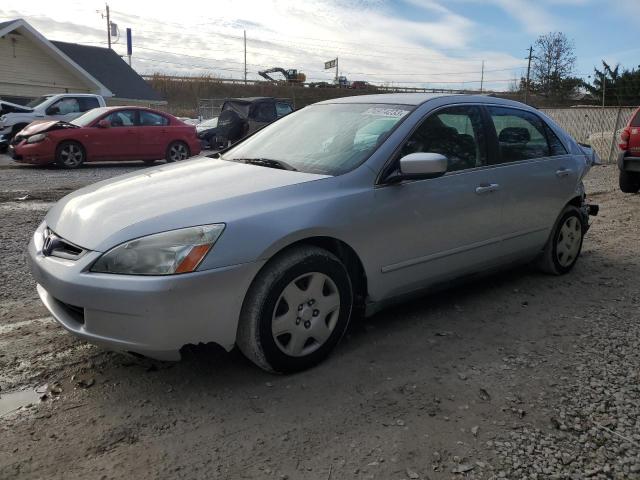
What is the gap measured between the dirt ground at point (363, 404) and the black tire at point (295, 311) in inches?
5.7

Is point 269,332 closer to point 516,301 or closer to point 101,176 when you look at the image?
point 516,301

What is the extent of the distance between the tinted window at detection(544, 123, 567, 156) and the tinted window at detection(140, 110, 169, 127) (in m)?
11.2

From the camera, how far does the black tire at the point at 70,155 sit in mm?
12547

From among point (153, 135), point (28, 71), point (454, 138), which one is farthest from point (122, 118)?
point (28, 71)

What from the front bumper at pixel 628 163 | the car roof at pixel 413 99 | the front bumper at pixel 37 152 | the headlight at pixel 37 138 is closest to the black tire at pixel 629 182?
the front bumper at pixel 628 163

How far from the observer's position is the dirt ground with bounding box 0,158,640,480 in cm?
238

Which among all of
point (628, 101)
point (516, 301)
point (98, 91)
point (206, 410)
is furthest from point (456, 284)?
point (628, 101)

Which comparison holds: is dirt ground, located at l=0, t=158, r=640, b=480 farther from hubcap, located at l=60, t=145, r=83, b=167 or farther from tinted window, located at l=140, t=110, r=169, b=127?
tinted window, located at l=140, t=110, r=169, b=127

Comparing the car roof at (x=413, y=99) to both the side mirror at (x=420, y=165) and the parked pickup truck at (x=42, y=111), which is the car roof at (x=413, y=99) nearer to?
the side mirror at (x=420, y=165)

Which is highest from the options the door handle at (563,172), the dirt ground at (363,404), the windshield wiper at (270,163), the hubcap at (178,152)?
the windshield wiper at (270,163)

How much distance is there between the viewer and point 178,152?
1458cm

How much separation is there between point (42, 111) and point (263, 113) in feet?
21.5

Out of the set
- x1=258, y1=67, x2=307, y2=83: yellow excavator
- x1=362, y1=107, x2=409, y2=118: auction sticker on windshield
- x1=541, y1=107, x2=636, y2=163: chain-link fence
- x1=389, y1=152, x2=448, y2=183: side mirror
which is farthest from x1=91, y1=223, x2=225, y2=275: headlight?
x1=258, y1=67, x2=307, y2=83: yellow excavator

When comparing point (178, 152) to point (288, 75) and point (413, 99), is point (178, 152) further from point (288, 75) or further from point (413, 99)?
point (288, 75)
